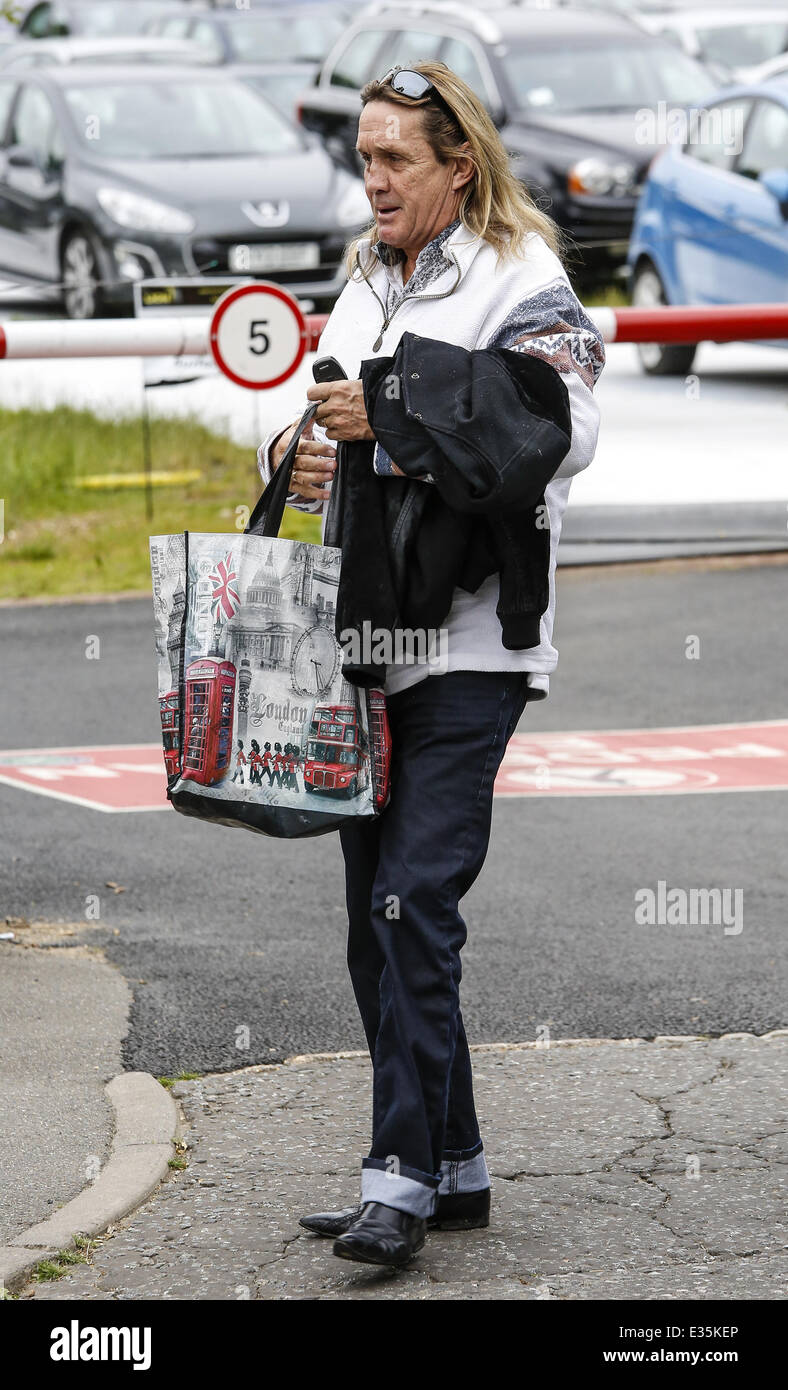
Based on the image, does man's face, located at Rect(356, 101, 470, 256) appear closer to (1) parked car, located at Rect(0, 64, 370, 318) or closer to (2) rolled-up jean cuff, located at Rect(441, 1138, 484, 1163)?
(2) rolled-up jean cuff, located at Rect(441, 1138, 484, 1163)

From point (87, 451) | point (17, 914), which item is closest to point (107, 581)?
point (87, 451)

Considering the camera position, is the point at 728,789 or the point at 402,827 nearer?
the point at 402,827

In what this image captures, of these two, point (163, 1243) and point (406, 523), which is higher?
point (406, 523)

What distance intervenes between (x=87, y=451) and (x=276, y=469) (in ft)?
31.0

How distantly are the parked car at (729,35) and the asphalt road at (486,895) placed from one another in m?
19.2

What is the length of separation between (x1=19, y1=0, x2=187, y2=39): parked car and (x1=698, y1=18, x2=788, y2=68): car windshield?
7890mm

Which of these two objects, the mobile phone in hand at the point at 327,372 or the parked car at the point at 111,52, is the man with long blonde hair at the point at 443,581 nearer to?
the mobile phone in hand at the point at 327,372

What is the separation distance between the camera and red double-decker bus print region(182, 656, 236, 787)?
3838 millimetres

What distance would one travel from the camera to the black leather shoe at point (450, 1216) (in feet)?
13.2

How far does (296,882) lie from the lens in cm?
652

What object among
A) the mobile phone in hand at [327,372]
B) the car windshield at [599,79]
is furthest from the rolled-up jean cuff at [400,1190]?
the car windshield at [599,79]

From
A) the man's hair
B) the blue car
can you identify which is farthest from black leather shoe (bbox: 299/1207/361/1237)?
the blue car
